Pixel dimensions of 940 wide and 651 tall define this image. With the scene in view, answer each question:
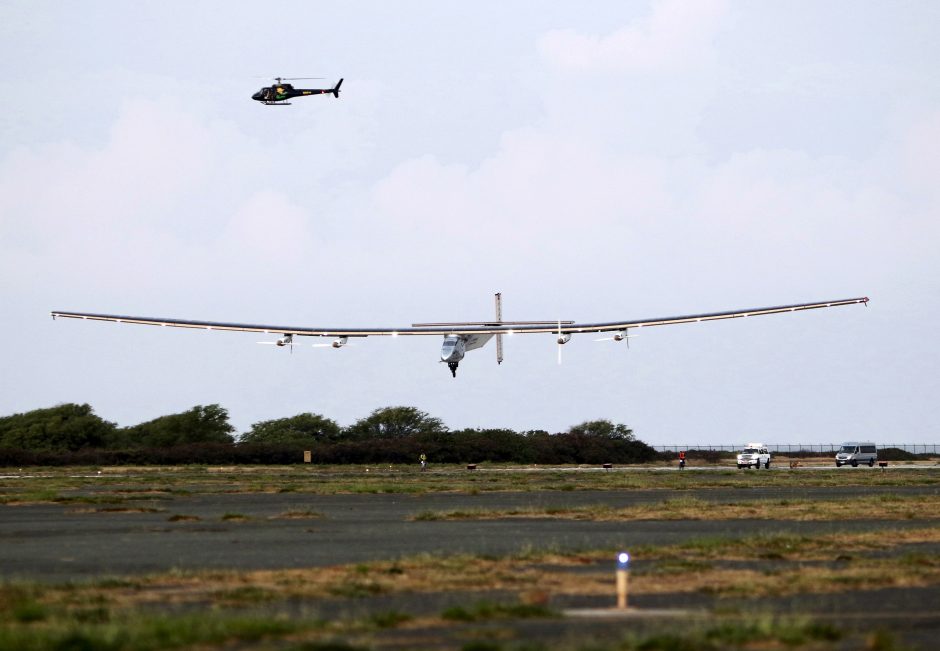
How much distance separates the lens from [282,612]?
1702 centimetres

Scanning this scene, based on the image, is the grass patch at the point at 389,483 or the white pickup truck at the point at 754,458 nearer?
the grass patch at the point at 389,483

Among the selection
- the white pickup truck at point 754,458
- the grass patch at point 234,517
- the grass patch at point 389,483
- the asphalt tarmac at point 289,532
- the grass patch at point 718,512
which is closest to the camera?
the asphalt tarmac at point 289,532

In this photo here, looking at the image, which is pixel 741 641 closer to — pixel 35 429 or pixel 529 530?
pixel 529 530

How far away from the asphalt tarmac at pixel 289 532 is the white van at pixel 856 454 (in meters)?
43.4

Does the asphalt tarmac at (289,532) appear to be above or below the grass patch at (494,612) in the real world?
above

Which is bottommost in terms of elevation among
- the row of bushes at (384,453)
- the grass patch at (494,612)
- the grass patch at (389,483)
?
the grass patch at (494,612)

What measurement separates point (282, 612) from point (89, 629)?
285 centimetres

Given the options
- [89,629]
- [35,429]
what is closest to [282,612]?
[89,629]

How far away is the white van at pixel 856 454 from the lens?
284 feet

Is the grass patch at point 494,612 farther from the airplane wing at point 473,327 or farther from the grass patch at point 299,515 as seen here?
the airplane wing at point 473,327

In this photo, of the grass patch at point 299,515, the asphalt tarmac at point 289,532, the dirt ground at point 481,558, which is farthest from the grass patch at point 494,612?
the grass patch at point 299,515

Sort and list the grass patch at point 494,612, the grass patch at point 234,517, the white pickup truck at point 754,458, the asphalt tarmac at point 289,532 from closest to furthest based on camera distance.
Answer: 1. the grass patch at point 494,612
2. the asphalt tarmac at point 289,532
3. the grass patch at point 234,517
4. the white pickup truck at point 754,458

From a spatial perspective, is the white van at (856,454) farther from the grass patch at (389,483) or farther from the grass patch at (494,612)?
the grass patch at (494,612)

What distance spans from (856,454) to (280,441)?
162 feet
